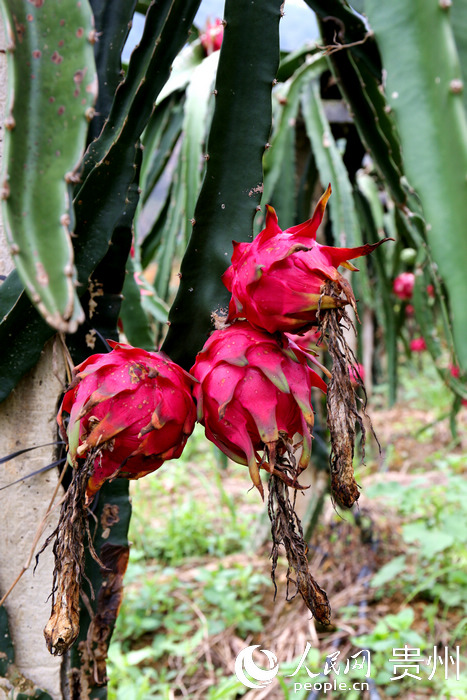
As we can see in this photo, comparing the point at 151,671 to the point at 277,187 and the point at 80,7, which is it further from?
the point at 80,7

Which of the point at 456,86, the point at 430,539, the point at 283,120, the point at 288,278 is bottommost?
the point at 430,539

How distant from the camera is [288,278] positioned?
433 millimetres

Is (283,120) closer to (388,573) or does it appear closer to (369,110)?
(369,110)

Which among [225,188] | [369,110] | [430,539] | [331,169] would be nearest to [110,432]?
[225,188]

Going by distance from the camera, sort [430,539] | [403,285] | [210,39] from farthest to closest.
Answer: [403,285], [210,39], [430,539]

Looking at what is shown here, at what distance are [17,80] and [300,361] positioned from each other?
1.02ft

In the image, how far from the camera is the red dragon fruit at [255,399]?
16.9 inches

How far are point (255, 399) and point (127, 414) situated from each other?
10 cm

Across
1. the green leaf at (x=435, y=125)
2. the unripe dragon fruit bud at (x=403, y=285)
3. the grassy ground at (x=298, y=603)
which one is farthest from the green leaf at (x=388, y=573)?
the green leaf at (x=435, y=125)

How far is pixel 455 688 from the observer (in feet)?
3.30

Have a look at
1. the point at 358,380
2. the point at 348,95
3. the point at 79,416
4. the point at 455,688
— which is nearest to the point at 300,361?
the point at 358,380

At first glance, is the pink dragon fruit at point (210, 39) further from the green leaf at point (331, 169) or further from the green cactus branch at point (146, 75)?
the green cactus branch at point (146, 75)

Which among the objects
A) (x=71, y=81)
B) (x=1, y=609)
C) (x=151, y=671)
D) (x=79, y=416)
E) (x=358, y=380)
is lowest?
(x=151, y=671)

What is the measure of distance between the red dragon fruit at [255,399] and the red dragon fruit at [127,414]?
0.03 m
